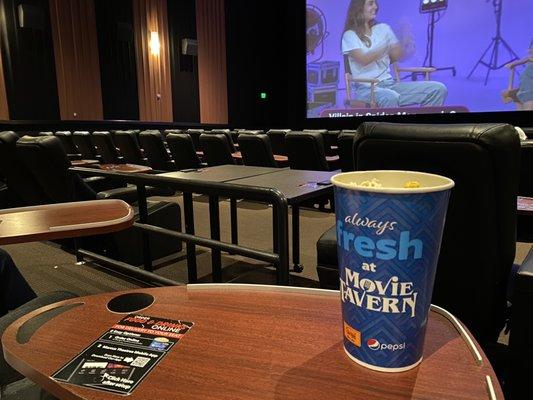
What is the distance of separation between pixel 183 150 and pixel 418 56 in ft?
15.2

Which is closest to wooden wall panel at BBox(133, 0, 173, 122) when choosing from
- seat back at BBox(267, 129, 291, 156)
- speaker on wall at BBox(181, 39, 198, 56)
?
speaker on wall at BBox(181, 39, 198, 56)

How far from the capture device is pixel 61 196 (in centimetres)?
271

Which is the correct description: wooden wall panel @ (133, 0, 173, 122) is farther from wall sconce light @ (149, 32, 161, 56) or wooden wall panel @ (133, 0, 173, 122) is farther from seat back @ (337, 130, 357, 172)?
seat back @ (337, 130, 357, 172)

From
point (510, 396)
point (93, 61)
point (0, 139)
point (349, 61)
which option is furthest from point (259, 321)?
point (93, 61)

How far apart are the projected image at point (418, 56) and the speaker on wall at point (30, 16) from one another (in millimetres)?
5371

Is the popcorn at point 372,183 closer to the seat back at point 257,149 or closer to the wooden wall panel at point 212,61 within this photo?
the seat back at point 257,149

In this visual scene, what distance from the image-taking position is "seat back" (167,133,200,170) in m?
4.80

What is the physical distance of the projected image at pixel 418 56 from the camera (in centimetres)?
614

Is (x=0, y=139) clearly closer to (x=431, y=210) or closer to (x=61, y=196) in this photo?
(x=61, y=196)

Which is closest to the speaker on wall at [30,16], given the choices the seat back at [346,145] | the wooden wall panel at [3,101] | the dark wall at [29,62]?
the dark wall at [29,62]

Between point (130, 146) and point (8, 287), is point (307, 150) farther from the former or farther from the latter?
point (8, 287)

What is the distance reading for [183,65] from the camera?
9.77m

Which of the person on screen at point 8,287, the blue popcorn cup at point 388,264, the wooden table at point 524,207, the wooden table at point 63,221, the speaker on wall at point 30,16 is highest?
the speaker on wall at point 30,16

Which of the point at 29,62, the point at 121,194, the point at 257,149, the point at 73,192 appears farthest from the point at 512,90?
the point at 29,62
